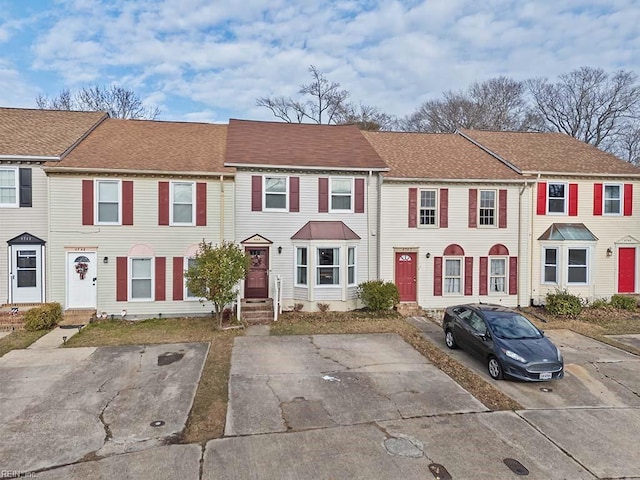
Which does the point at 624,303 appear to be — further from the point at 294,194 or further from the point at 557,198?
the point at 294,194

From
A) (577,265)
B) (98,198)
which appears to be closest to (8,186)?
(98,198)

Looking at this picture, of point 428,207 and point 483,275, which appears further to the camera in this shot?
point 483,275

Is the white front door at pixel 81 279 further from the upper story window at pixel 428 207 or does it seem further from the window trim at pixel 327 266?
the upper story window at pixel 428 207

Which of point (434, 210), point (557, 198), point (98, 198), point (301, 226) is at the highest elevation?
point (557, 198)

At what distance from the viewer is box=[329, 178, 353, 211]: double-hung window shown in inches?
649

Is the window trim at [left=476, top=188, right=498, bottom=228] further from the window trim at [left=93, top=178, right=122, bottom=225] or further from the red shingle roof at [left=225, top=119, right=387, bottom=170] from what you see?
the window trim at [left=93, top=178, right=122, bottom=225]

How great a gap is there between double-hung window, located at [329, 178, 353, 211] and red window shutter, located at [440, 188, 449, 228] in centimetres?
395

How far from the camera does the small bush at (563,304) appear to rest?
52.9ft

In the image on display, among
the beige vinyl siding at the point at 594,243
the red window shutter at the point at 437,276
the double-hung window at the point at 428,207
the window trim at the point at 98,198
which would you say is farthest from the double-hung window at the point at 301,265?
the beige vinyl siding at the point at 594,243

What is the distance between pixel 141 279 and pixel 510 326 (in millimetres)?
12892

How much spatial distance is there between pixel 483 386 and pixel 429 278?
8533mm

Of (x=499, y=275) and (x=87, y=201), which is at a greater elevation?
(x=87, y=201)

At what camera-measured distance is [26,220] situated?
1461cm

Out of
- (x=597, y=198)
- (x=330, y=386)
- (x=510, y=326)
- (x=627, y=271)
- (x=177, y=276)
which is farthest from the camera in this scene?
(x=627, y=271)
